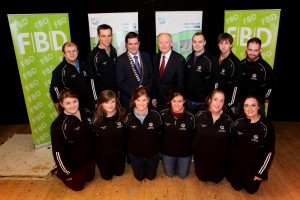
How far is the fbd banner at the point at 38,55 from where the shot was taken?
3.83 m

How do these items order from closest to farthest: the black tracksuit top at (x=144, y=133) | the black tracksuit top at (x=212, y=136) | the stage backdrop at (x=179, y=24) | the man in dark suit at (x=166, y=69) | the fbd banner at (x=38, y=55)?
the black tracksuit top at (x=212, y=136), the black tracksuit top at (x=144, y=133), the man in dark suit at (x=166, y=69), the fbd banner at (x=38, y=55), the stage backdrop at (x=179, y=24)

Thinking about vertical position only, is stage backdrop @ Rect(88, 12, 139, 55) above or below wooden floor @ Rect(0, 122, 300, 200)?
above

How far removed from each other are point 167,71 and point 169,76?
7 cm

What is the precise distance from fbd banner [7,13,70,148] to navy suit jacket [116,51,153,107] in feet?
3.37

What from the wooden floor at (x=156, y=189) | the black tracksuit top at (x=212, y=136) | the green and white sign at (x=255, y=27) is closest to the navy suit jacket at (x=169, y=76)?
the black tracksuit top at (x=212, y=136)

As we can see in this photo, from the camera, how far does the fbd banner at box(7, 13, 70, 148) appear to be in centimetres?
383

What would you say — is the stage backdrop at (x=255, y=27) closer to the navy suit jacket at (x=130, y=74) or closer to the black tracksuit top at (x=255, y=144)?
the navy suit jacket at (x=130, y=74)

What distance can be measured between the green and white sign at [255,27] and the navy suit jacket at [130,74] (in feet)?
5.00

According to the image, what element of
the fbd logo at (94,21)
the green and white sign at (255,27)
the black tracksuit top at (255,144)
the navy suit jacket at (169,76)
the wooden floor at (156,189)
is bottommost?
the wooden floor at (156,189)

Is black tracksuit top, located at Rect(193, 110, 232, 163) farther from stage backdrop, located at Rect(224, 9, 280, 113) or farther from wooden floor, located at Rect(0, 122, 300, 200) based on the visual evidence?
stage backdrop, located at Rect(224, 9, 280, 113)

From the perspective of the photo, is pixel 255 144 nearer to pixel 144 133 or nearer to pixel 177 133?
pixel 177 133

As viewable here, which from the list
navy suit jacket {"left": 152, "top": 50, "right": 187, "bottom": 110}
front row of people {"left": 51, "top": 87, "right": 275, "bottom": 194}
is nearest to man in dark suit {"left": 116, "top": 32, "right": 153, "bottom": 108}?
navy suit jacket {"left": 152, "top": 50, "right": 187, "bottom": 110}

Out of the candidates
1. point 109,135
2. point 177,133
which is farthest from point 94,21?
point 177,133

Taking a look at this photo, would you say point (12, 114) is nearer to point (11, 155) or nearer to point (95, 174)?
point (11, 155)
